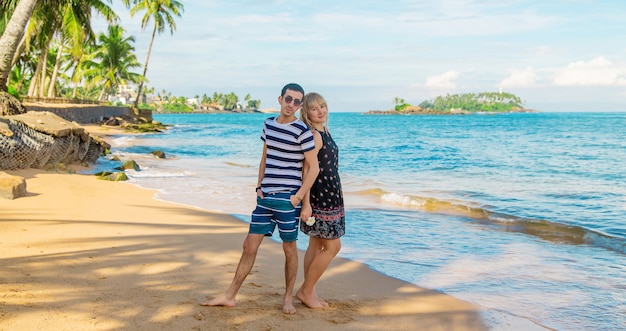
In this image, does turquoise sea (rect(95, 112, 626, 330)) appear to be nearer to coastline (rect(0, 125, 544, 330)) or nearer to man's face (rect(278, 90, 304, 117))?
coastline (rect(0, 125, 544, 330))

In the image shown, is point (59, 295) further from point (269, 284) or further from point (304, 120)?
point (304, 120)

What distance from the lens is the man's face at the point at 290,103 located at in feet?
13.8

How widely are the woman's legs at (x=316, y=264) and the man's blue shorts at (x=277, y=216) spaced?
368 millimetres

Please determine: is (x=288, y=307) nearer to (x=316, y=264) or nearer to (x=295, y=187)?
(x=316, y=264)

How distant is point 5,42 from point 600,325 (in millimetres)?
14037

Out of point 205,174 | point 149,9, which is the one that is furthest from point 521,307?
point 149,9

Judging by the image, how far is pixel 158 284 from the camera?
474 centimetres

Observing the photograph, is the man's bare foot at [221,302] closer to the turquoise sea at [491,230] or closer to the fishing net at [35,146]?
the turquoise sea at [491,230]

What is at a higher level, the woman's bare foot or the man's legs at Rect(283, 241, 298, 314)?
the man's legs at Rect(283, 241, 298, 314)

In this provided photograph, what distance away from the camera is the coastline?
4.00 metres

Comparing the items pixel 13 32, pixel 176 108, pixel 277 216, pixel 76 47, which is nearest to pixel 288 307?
pixel 277 216

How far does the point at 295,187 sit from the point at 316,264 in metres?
0.72

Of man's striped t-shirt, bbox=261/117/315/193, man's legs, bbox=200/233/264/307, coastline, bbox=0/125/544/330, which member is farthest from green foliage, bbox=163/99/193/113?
man's striped t-shirt, bbox=261/117/315/193

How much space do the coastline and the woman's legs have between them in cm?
10
